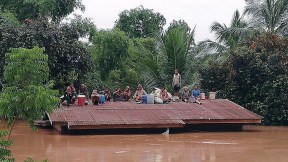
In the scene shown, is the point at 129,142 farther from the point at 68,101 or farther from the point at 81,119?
the point at 68,101

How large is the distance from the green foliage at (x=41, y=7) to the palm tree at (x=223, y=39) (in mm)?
7262

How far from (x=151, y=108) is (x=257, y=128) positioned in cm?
463

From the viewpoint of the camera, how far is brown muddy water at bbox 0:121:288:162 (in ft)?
38.6

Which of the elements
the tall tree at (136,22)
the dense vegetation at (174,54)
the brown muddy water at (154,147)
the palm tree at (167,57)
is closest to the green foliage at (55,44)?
the dense vegetation at (174,54)

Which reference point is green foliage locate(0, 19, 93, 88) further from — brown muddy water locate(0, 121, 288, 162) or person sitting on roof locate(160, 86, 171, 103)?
person sitting on roof locate(160, 86, 171, 103)

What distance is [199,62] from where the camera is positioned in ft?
79.8

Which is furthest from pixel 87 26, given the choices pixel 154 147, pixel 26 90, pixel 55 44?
pixel 26 90

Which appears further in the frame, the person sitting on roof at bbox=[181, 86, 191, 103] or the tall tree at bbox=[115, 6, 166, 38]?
the tall tree at bbox=[115, 6, 166, 38]

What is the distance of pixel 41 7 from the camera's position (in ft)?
86.7

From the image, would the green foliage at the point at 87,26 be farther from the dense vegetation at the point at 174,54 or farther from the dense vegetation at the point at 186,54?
the dense vegetation at the point at 186,54

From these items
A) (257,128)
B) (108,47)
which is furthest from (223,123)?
(108,47)

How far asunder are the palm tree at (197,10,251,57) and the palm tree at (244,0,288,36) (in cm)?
84

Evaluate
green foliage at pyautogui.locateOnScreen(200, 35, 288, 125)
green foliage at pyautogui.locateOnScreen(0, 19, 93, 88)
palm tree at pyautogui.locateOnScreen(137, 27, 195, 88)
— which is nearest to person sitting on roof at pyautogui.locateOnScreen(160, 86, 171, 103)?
palm tree at pyautogui.locateOnScreen(137, 27, 195, 88)

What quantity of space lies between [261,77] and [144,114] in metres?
6.29
